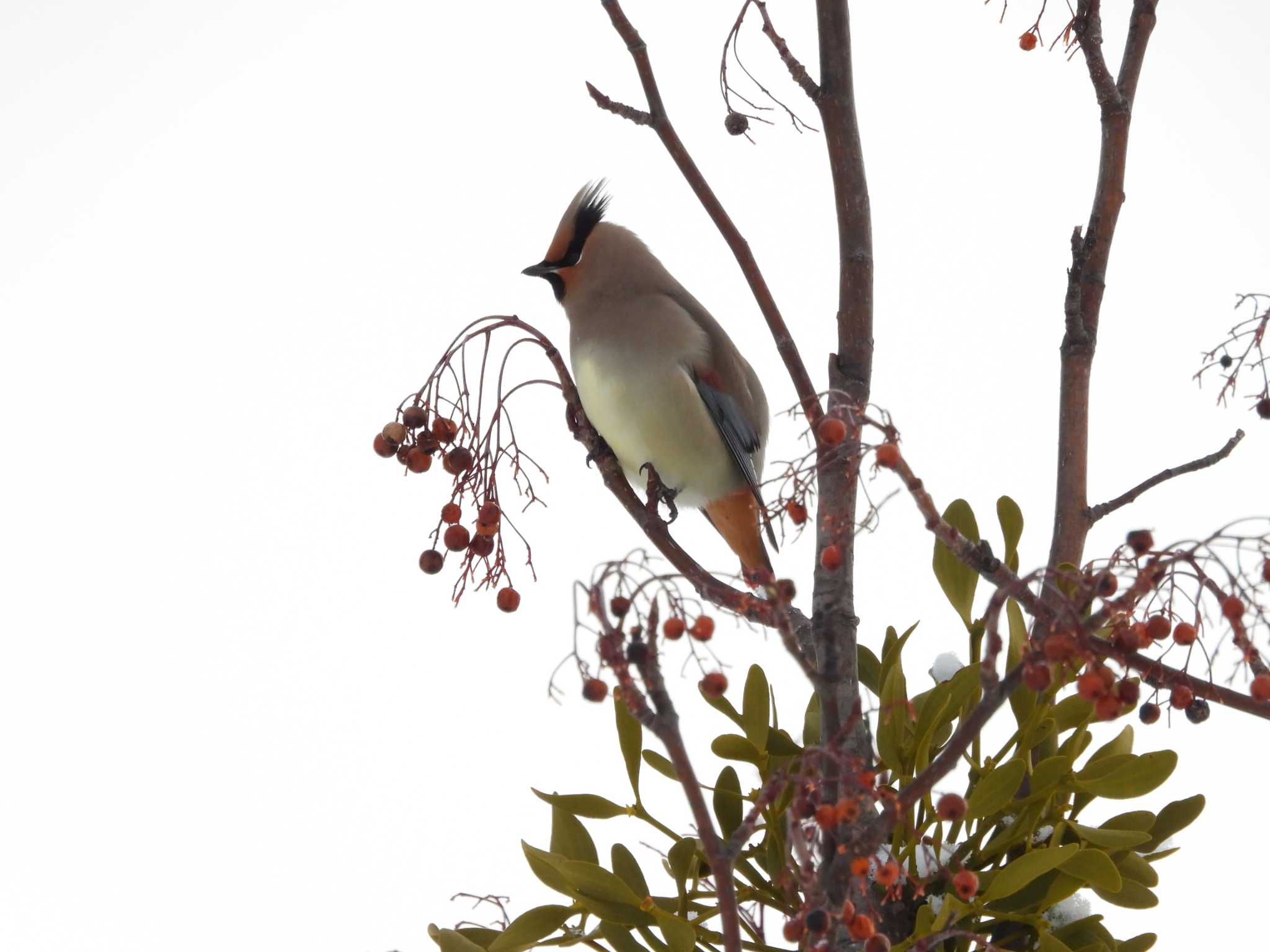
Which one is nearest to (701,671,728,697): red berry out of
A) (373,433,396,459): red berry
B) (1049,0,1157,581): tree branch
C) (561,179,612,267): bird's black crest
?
(373,433,396,459): red berry

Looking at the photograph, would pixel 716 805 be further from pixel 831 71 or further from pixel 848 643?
pixel 831 71

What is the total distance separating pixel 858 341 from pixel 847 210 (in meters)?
0.10

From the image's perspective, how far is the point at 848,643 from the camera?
91cm

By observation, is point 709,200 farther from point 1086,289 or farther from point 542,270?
point 542,270

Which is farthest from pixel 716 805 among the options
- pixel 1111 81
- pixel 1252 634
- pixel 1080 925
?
pixel 1111 81

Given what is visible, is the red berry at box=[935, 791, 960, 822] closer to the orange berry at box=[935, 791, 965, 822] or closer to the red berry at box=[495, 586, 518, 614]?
the orange berry at box=[935, 791, 965, 822]

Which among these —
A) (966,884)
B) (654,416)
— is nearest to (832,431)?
(966,884)

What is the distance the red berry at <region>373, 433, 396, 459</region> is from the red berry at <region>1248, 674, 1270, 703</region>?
0.57m

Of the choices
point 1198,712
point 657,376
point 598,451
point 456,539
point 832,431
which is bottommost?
point 1198,712

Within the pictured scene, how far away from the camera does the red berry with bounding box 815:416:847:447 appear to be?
2.33ft

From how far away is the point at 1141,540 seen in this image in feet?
2.21

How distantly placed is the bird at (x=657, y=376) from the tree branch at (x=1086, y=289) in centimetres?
42

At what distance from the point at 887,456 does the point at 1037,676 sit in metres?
0.12

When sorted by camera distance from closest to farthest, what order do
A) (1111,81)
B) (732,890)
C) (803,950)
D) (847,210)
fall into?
(732,890), (803,950), (847,210), (1111,81)
